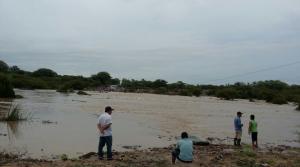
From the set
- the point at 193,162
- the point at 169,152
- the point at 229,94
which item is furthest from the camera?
the point at 229,94

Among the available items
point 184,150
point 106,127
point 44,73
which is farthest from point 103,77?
point 184,150

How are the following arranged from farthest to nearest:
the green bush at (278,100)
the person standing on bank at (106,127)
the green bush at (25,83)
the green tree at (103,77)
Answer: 1. the green tree at (103,77)
2. the green bush at (25,83)
3. the green bush at (278,100)
4. the person standing on bank at (106,127)

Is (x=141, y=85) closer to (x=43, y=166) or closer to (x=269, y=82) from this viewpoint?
(x=269, y=82)

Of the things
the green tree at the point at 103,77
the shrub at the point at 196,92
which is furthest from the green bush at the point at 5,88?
the green tree at the point at 103,77

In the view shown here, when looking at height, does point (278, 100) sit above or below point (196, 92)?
below

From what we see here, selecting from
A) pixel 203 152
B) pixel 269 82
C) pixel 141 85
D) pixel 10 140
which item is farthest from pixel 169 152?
pixel 141 85

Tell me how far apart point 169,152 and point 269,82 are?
117887mm

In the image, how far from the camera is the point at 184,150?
15.2 meters

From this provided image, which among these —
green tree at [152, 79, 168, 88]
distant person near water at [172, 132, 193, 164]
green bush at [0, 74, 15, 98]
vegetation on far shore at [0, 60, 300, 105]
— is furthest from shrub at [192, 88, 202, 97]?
distant person near water at [172, 132, 193, 164]

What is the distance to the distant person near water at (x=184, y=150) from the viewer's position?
49.8 ft

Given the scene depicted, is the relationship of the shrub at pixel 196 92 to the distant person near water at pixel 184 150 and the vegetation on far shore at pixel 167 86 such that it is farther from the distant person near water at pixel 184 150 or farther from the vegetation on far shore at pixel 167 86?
the distant person near water at pixel 184 150

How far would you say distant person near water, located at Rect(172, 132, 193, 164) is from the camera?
1517cm

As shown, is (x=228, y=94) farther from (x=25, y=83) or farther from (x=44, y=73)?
(x=44, y=73)

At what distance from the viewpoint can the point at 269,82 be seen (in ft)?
433
